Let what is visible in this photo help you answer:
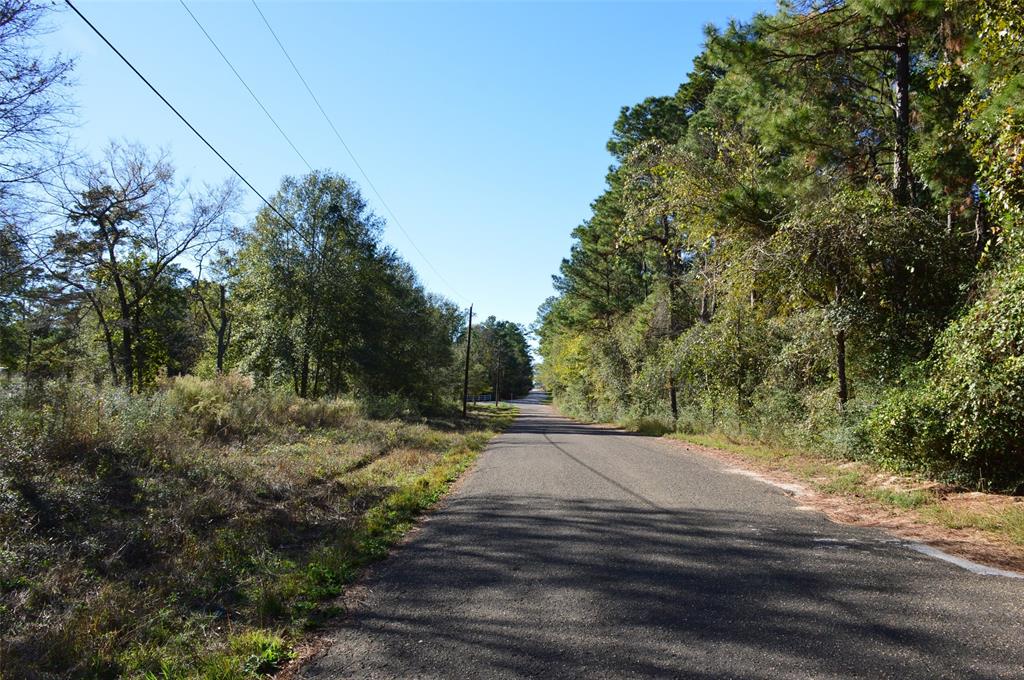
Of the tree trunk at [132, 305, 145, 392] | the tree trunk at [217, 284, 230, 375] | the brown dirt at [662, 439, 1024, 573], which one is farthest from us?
the tree trunk at [217, 284, 230, 375]

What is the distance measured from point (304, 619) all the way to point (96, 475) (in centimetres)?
550

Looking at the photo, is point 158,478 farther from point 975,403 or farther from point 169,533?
point 975,403

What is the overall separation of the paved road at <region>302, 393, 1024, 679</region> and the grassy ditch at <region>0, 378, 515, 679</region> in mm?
740

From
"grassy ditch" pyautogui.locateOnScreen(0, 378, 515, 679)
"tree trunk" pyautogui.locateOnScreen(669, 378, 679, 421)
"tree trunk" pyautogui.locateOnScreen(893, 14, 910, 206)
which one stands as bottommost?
"grassy ditch" pyautogui.locateOnScreen(0, 378, 515, 679)

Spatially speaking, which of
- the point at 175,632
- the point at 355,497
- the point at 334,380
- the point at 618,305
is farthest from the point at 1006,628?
the point at 618,305

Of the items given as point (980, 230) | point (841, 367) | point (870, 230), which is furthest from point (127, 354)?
point (980, 230)

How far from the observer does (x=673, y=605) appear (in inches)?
165

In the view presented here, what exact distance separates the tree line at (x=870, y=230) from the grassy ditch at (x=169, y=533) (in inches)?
298

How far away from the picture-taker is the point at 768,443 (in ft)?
50.3

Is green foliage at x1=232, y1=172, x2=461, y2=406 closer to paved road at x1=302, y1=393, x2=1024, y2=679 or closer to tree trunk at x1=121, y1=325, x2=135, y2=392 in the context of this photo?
tree trunk at x1=121, y1=325, x2=135, y2=392

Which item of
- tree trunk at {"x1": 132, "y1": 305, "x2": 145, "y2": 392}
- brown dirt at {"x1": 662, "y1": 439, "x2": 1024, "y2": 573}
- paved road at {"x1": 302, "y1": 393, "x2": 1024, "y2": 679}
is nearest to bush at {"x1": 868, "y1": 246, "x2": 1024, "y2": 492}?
brown dirt at {"x1": 662, "y1": 439, "x2": 1024, "y2": 573}

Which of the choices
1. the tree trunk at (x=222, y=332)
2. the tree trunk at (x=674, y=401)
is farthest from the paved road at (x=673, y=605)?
the tree trunk at (x=222, y=332)

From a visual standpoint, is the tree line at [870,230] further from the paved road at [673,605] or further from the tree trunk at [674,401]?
the tree trunk at [674,401]

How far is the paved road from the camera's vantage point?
11.0 feet
